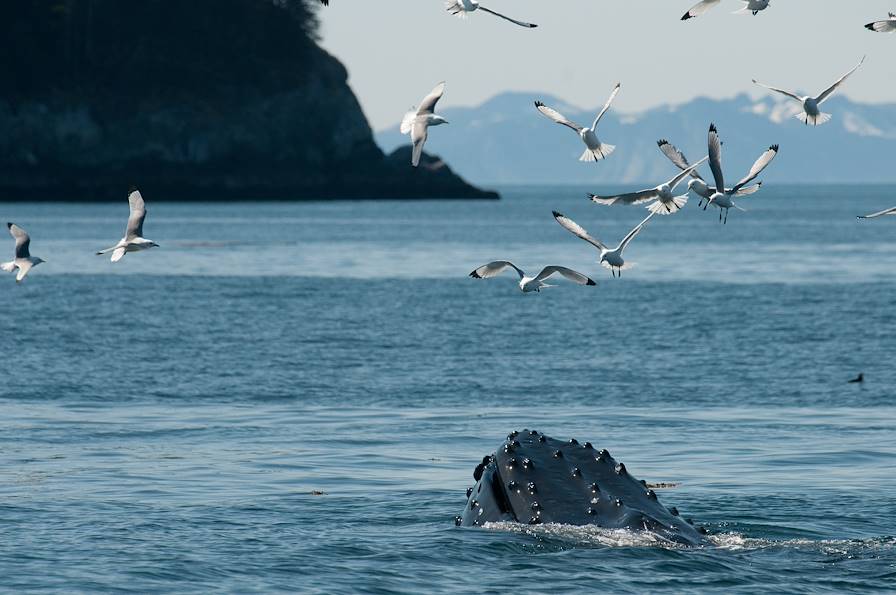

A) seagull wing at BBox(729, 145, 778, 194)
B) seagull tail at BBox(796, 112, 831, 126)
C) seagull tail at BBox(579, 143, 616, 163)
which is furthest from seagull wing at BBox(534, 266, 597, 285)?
seagull tail at BBox(796, 112, 831, 126)

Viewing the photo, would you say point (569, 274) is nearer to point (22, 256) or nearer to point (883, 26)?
point (883, 26)

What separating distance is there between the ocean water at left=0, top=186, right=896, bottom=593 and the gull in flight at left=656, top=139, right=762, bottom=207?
12.7 feet

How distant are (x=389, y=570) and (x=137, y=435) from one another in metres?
11.6

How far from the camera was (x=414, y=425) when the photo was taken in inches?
1118

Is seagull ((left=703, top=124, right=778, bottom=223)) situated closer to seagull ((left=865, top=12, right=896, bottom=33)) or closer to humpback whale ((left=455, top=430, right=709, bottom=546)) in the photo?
seagull ((left=865, top=12, right=896, bottom=33))

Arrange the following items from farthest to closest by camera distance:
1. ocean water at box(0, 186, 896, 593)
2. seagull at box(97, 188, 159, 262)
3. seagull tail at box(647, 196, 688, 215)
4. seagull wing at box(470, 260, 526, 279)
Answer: seagull at box(97, 188, 159, 262)
seagull tail at box(647, 196, 688, 215)
seagull wing at box(470, 260, 526, 279)
ocean water at box(0, 186, 896, 593)

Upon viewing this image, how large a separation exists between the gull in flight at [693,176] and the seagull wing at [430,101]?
4.75 m

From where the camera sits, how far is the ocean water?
1580 centimetres

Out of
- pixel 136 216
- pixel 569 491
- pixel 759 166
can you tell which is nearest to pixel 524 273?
pixel 759 166

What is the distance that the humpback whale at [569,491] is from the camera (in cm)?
1505

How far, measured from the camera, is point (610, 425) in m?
28.5

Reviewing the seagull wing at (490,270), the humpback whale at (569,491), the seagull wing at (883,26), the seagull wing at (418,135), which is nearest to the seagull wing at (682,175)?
the seagull wing at (490,270)

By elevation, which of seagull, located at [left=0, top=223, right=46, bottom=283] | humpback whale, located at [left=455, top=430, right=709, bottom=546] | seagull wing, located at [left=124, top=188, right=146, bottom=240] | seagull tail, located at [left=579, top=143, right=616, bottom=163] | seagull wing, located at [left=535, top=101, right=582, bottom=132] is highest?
seagull wing, located at [left=535, top=101, right=582, bottom=132]

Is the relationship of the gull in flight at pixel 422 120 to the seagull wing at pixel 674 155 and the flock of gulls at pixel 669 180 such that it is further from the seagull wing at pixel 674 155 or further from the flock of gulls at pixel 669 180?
the seagull wing at pixel 674 155
